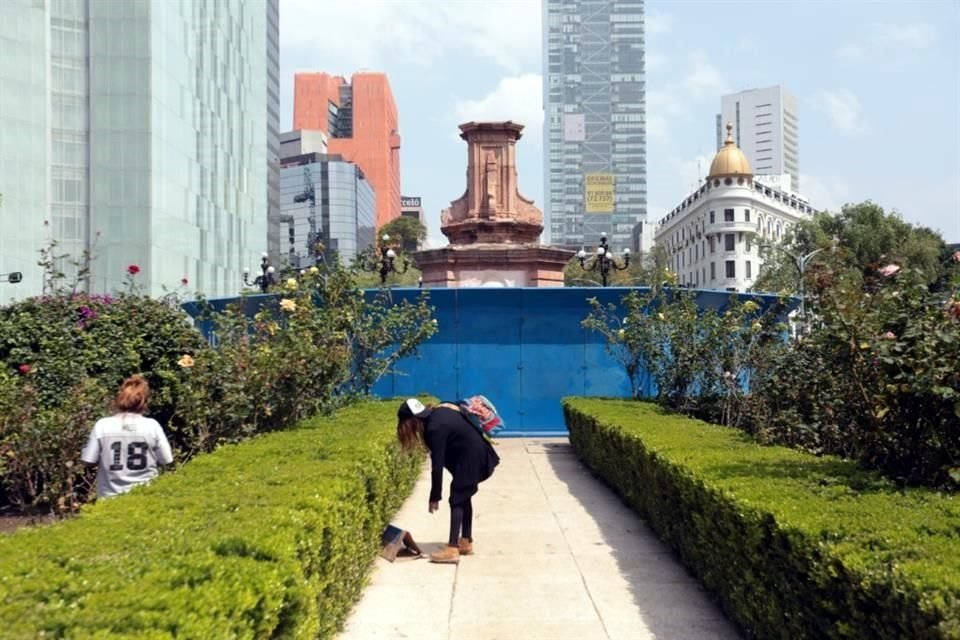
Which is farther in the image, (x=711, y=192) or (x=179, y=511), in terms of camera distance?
(x=711, y=192)

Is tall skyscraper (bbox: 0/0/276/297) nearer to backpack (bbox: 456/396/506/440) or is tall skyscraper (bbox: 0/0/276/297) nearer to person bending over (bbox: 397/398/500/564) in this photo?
backpack (bbox: 456/396/506/440)

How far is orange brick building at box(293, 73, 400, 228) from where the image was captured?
149125mm

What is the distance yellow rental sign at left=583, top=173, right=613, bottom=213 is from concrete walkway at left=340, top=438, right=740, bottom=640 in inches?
4585

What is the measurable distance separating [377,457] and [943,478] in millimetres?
4092

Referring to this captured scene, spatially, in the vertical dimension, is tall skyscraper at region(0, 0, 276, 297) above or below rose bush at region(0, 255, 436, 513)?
above

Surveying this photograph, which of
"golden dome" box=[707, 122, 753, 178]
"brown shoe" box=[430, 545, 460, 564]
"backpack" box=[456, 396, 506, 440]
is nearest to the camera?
"brown shoe" box=[430, 545, 460, 564]

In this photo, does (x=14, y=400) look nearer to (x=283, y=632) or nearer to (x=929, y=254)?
(x=283, y=632)

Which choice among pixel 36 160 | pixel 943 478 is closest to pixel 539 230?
pixel 943 478

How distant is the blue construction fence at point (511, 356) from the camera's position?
16359 millimetres

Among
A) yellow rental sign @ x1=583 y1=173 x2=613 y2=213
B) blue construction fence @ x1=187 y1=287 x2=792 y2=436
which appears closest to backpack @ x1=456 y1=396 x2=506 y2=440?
blue construction fence @ x1=187 y1=287 x2=792 y2=436

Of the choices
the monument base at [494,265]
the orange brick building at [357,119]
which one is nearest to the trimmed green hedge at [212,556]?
the monument base at [494,265]

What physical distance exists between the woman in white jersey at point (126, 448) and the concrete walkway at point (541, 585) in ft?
5.78

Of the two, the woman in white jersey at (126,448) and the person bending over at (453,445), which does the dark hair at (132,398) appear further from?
the person bending over at (453,445)

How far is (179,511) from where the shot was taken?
465cm
